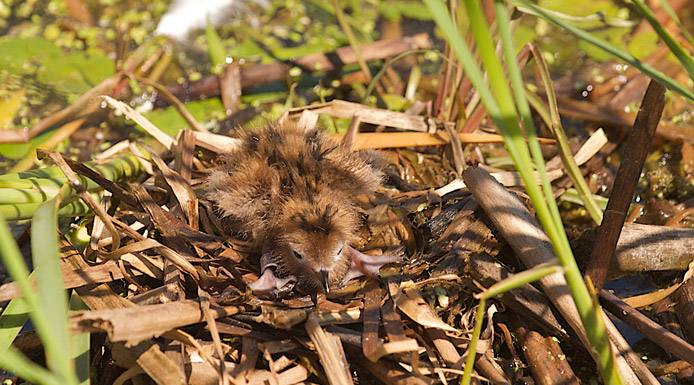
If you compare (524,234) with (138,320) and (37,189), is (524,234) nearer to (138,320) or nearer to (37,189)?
(138,320)

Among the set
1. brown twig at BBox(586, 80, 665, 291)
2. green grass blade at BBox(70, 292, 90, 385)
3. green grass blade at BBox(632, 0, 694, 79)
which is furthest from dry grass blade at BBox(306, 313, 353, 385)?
green grass blade at BBox(632, 0, 694, 79)

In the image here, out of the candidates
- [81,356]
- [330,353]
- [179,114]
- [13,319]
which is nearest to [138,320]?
[81,356]

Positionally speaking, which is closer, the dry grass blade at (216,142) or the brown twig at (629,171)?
the brown twig at (629,171)

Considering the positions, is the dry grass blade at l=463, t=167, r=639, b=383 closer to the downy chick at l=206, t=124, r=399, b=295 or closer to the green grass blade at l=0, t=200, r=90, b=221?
the downy chick at l=206, t=124, r=399, b=295

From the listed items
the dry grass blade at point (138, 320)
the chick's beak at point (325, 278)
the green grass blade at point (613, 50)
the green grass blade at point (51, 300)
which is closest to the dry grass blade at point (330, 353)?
the chick's beak at point (325, 278)

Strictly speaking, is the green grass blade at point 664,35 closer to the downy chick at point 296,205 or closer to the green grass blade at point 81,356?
the downy chick at point 296,205
